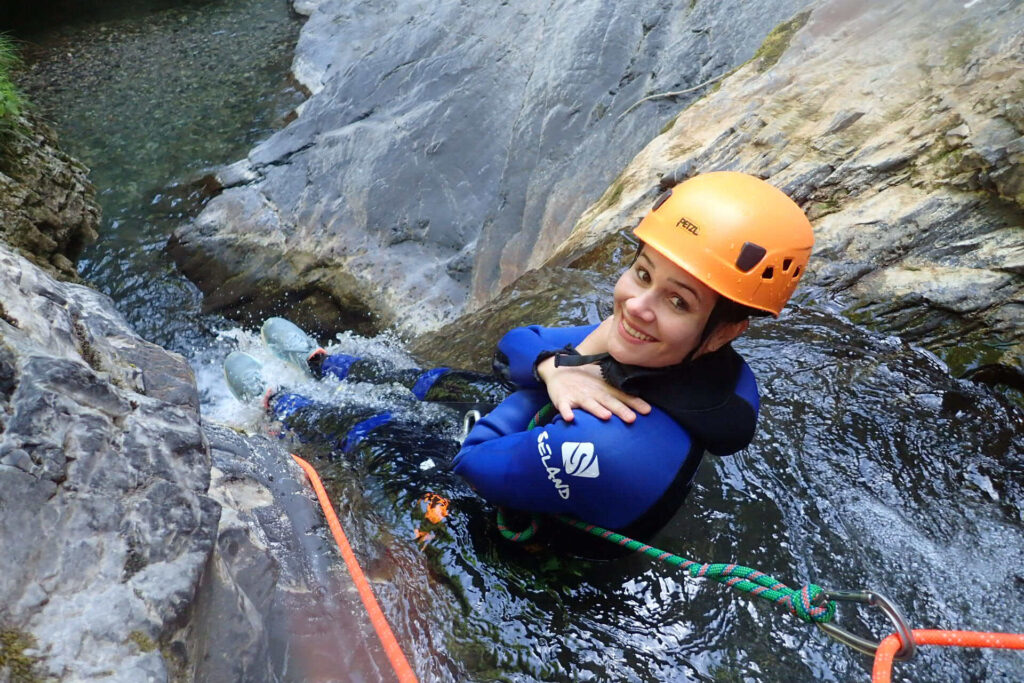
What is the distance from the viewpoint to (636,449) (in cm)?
195

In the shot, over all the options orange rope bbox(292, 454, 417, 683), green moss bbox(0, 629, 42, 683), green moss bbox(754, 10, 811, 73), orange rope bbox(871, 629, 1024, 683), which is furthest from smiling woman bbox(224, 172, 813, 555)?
green moss bbox(754, 10, 811, 73)

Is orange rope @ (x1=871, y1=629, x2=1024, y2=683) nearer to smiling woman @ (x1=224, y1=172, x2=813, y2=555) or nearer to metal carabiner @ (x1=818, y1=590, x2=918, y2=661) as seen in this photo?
metal carabiner @ (x1=818, y1=590, x2=918, y2=661)

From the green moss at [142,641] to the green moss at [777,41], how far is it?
4.98 m

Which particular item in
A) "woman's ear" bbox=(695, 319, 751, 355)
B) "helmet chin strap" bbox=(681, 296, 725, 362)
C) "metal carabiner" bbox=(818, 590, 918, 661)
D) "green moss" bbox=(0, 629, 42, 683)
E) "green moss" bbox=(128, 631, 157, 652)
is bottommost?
"metal carabiner" bbox=(818, 590, 918, 661)

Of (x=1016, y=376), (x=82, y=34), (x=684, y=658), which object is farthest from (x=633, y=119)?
(x=82, y=34)

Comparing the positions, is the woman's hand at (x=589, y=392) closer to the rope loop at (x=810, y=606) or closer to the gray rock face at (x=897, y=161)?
the rope loop at (x=810, y=606)

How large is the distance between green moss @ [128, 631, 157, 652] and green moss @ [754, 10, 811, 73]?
4983mm

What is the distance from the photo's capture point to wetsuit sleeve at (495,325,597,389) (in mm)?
2559

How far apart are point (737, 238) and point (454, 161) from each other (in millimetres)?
5296

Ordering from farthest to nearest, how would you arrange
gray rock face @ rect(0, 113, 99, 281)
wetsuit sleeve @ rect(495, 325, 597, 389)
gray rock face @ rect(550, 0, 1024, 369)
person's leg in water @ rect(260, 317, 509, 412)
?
gray rock face @ rect(0, 113, 99, 281)
person's leg in water @ rect(260, 317, 509, 412)
gray rock face @ rect(550, 0, 1024, 369)
wetsuit sleeve @ rect(495, 325, 597, 389)

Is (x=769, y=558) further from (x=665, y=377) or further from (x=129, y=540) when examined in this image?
(x=129, y=540)

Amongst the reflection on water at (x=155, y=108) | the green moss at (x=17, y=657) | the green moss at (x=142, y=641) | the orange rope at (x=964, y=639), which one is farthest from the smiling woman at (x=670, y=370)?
the reflection on water at (x=155, y=108)

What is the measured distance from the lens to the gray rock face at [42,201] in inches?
186

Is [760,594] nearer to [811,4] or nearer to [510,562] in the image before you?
[510,562]
